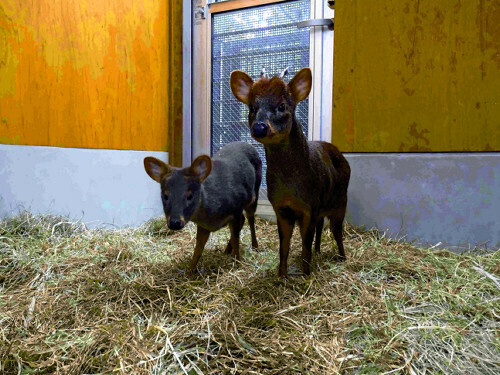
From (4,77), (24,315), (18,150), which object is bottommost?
(24,315)

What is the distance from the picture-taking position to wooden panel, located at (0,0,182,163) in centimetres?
355

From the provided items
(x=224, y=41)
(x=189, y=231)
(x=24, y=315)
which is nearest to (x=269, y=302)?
(x=24, y=315)

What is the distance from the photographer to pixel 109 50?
4320mm

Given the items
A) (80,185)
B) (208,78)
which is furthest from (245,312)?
(208,78)

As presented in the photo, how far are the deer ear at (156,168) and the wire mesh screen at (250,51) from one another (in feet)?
7.15

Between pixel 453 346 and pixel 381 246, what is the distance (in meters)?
1.57

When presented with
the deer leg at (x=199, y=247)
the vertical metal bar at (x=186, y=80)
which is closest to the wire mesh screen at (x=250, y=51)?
the vertical metal bar at (x=186, y=80)

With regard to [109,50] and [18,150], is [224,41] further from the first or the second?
[18,150]

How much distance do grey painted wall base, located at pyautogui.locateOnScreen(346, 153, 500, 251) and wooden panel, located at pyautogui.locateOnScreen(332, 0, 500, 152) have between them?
11 cm

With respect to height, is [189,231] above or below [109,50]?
below

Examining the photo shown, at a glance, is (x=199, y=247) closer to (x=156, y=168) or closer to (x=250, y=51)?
(x=156, y=168)

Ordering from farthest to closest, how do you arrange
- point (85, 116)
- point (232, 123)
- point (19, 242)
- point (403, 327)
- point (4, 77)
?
point (232, 123) < point (85, 116) < point (4, 77) < point (19, 242) < point (403, 327)

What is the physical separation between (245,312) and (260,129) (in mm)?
894

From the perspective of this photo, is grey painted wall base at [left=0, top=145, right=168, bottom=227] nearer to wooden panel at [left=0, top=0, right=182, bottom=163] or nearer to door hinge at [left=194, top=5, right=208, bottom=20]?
wooden panel at [left=0, top=0, right=182, bottom=163]
